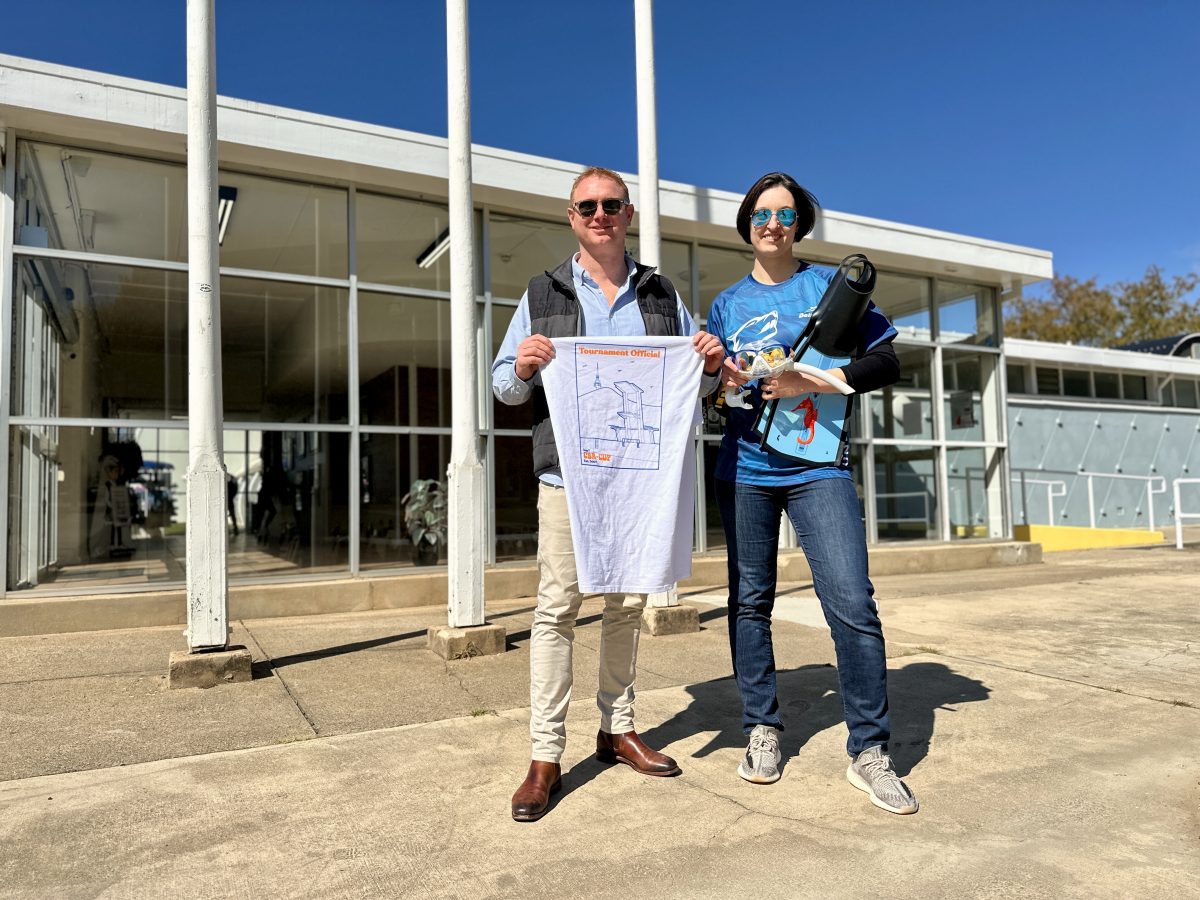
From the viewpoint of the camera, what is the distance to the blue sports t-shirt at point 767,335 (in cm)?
A: 301

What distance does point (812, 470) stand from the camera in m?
2.98

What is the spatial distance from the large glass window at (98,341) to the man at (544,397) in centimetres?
572

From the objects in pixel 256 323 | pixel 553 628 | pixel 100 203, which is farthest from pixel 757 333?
pixel 100 203

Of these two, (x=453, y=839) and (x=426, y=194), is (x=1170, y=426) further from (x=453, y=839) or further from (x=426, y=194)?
(x=453, y=839)

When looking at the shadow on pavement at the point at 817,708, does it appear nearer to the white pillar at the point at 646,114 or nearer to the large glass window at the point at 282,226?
the white pillar at the point at 646,114

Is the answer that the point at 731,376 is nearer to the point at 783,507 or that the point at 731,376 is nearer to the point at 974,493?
the point at 783,507

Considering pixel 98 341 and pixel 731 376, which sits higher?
pixel 98 341

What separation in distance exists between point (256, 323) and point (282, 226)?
96cm

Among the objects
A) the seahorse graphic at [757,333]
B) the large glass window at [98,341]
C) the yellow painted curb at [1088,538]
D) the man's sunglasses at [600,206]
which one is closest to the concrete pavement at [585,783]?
the seahorse graphic at [757,333]

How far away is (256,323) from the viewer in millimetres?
8000

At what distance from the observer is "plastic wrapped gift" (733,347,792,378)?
2.89m

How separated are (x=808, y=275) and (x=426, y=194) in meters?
6.37

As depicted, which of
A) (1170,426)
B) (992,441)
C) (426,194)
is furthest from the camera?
(1170,426)

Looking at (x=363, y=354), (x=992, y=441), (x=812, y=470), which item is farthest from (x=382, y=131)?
(x=992, y=441)
